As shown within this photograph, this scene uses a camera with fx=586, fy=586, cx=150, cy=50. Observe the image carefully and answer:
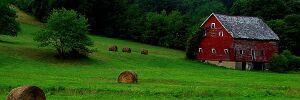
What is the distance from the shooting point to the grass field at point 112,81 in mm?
34906

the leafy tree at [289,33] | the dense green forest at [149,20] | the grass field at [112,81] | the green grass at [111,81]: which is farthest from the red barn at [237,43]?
the grass field at [112,81]

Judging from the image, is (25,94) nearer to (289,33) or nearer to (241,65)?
(241,65)

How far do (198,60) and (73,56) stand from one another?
27.2 metres

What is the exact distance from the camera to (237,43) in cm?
9144

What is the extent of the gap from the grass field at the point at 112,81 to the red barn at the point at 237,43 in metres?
→ 14.1

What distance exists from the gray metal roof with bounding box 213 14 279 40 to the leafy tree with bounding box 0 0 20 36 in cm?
3390

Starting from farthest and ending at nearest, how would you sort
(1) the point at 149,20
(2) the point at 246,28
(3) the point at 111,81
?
(1) the point at 149,20, (2) the point at 246,28, (3) the point at 111,81

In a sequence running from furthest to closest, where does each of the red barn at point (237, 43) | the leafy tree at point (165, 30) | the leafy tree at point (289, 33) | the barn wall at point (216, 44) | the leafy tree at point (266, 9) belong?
the leafy tree at point (266, 9)
the leafy tree at point (165, 30)
the leafy tree at point (289, 33)
the barn wall at point (216, 44)
the red barn at point (237, 43)

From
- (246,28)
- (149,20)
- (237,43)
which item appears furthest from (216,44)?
(149,20)

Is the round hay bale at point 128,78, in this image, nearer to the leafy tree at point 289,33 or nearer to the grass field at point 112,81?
the grass field at point 112,81

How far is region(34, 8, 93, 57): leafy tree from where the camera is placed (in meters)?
69.6

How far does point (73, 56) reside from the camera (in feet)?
232

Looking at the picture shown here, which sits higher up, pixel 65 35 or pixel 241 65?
pixel 65 35

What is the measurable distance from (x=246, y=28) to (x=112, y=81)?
52.0 m
